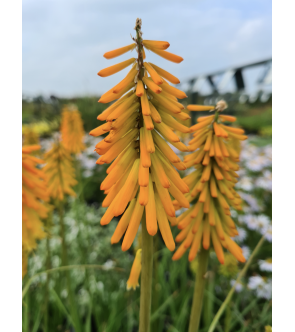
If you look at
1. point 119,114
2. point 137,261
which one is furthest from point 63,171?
point 119,114

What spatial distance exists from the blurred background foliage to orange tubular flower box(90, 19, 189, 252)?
0.54 metres

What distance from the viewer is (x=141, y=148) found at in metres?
0.81

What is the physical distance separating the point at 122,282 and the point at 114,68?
222cm

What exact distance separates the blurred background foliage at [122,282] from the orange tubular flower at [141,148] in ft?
1.78

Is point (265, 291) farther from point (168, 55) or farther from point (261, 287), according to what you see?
point (168, 55)

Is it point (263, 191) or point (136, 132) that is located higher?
point (136, 132)

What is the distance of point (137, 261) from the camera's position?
1001 millimetres

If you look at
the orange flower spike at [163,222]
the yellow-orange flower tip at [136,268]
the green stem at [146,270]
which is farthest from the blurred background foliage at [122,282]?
the orange flower spike at [163,222]

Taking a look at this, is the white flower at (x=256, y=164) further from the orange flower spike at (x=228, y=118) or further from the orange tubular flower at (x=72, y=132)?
the orange flower spike at (x=228, y=118)

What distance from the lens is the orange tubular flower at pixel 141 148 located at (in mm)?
782

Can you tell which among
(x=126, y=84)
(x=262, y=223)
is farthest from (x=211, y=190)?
(x=262, y=223)
